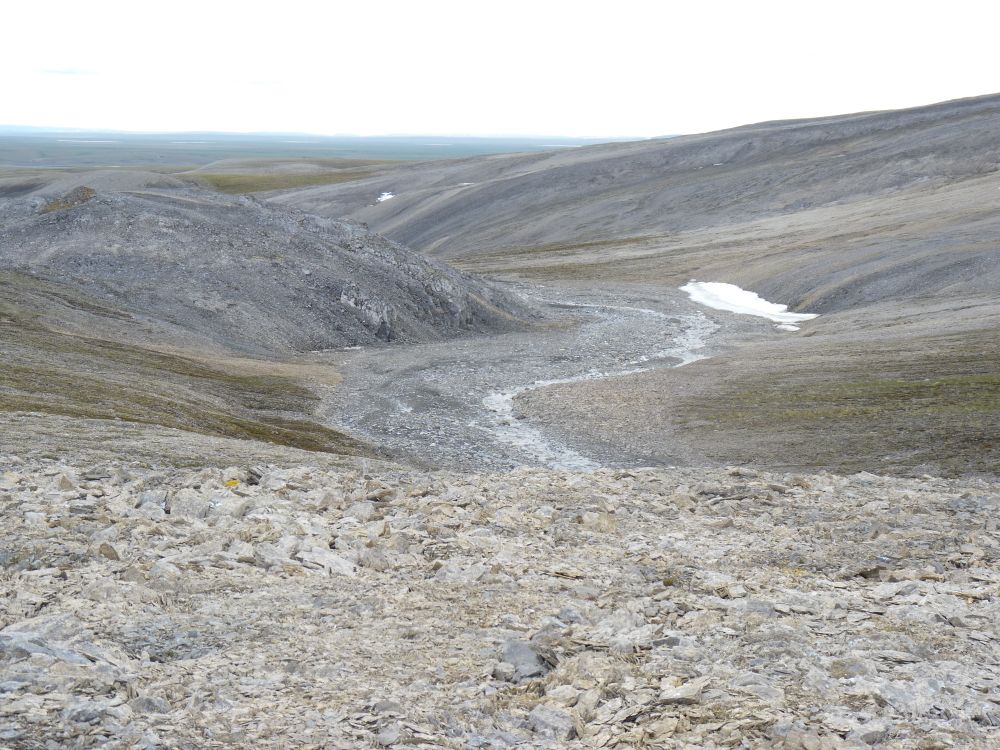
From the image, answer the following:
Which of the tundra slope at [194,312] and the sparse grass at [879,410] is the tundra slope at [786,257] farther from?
the tundra slope at [194,312]

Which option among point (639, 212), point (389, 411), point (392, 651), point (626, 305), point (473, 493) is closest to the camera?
point (392, 651)

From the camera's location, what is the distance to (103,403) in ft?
118

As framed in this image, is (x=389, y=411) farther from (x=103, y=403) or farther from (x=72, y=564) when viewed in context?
(x=72, y=564)

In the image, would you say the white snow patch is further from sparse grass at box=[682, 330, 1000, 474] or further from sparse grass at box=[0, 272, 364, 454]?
sparse grass at box=[0, 272, 364, 454]

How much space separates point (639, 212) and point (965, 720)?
142m

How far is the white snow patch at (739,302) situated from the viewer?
79812mm

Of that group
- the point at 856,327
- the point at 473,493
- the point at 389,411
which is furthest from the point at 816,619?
the point at 856,327

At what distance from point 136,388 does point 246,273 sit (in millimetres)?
33711

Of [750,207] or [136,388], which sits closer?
[136,388]

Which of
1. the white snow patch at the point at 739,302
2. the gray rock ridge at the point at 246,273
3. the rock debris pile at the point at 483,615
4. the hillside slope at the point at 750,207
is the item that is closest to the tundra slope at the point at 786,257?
the hillside slope at the point at 750,207

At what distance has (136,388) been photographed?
133 ft

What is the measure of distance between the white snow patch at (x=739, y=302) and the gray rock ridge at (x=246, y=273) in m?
19.2

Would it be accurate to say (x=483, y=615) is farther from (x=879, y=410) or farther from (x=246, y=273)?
(x=246, y=273)

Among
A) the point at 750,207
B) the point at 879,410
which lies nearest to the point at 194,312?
the point at 879,410
